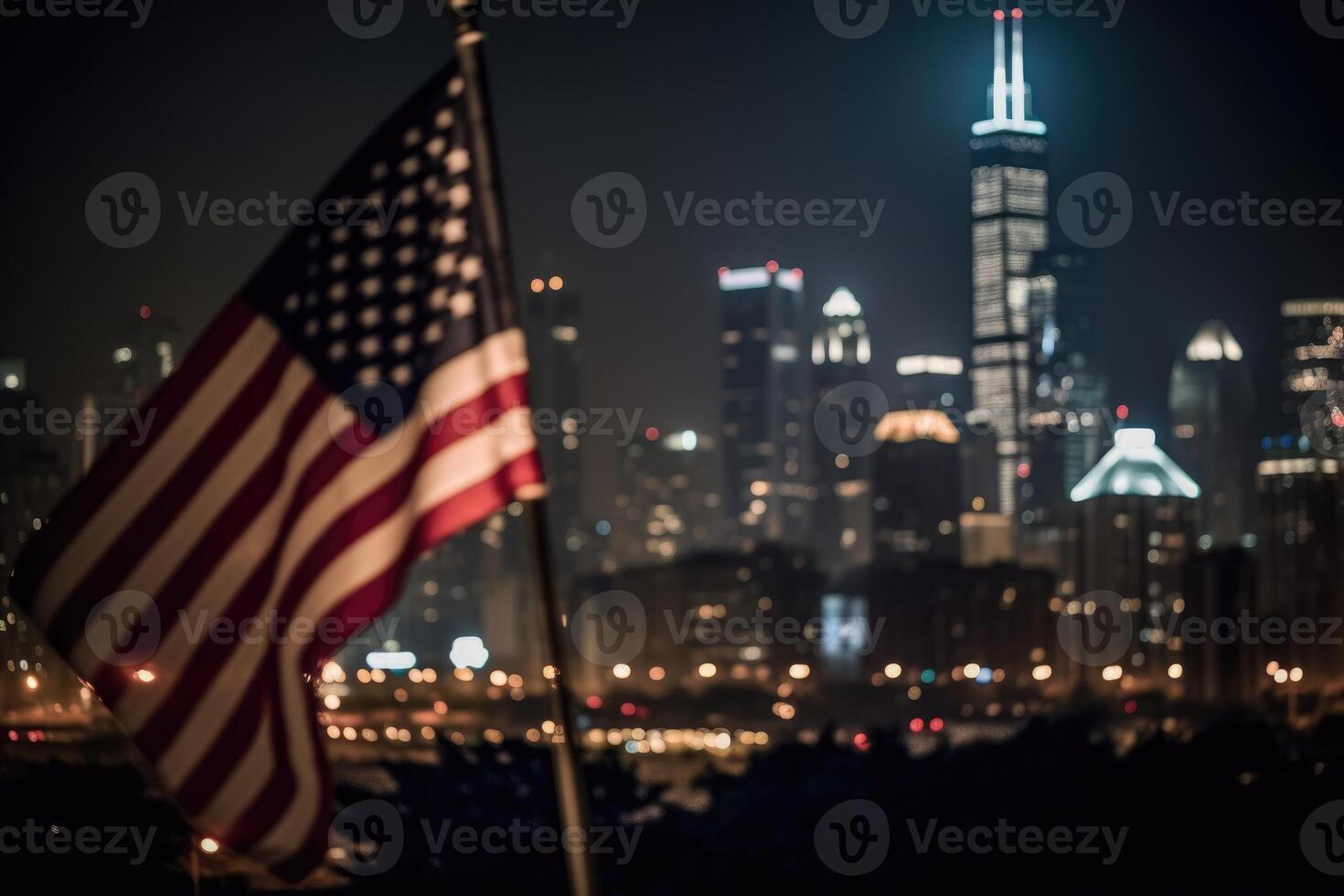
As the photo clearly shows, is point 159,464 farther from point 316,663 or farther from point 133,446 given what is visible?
point 316,663

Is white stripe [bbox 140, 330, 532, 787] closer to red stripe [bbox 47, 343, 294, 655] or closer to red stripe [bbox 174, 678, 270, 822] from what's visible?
red stripe [bbox 174, 678, 270, 822]

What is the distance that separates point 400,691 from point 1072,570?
50.1m

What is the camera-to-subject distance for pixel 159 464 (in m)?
7.14

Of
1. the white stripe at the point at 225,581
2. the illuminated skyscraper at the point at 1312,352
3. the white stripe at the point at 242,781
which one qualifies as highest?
the illuminated skyscraper at the point at 1312,352

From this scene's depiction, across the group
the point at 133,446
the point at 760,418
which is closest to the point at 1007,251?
the point at 760,418

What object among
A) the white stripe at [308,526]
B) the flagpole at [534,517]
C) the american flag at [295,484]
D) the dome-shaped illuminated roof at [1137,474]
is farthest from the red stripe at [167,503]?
the dome-shaped illuminated roof at [1137,474]

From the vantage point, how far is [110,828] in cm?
1736

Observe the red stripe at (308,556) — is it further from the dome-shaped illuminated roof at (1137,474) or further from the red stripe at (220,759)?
the dome-shaped illuminated roof at (1137,474)

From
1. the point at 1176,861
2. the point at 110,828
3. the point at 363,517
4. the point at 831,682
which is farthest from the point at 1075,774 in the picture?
the point at 831,682

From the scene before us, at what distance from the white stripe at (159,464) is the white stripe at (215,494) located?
0.14 meters

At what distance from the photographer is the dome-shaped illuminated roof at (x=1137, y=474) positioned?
14250cm

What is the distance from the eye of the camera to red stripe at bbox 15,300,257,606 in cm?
710

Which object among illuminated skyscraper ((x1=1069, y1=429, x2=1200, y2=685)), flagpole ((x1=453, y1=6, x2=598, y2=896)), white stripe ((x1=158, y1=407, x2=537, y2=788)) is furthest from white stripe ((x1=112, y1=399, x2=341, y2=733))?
illuminated skyscraper ((x1=1069, y1=429, x2=1200, y2=685))

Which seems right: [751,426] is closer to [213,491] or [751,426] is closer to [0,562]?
[0,562]
